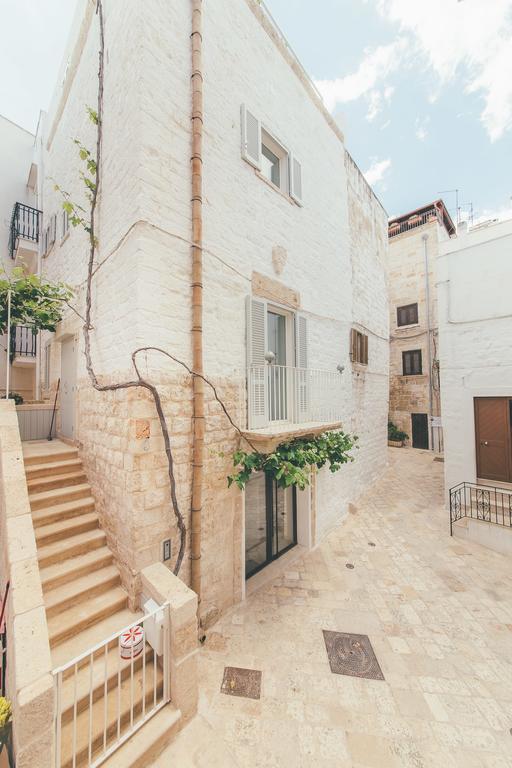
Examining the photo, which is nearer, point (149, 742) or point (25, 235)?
point (149, 742)

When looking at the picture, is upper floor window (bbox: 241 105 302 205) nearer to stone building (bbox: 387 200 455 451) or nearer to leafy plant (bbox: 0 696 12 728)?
leafy plant (bbox: 0 696 12 728)

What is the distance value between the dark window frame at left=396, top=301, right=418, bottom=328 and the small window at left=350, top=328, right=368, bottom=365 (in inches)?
390

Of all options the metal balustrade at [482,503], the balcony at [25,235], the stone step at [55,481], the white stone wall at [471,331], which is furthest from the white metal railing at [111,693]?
the balcony at [25,235]

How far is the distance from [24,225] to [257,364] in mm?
11236

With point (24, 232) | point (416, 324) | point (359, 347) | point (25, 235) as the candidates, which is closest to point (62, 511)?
point (359, 347)

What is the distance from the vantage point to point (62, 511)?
4336 mm

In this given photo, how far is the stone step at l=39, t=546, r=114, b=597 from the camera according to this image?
11.7ft

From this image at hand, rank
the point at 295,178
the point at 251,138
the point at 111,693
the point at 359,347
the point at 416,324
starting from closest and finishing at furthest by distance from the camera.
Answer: the point at 111,693 < the point at 251,138 < the point at 295,178 < the point at 359,347 < the point at 416,324

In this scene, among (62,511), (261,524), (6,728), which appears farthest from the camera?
(261,524)

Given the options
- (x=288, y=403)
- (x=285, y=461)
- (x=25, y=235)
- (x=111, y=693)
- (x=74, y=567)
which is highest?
(x=25, y=235)

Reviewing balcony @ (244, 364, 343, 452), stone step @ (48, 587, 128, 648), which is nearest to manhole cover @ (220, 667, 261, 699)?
stone step @ (48, 587, 128, 648)

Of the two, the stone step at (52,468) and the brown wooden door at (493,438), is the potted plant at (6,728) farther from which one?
the brown wooden door at (493,438)

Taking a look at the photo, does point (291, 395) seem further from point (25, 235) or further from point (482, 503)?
point (25, 235)

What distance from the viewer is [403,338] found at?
59.3ft
